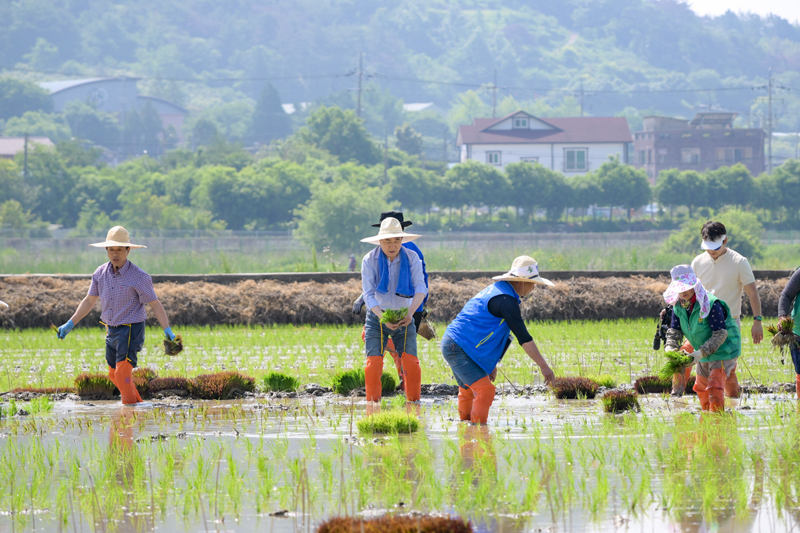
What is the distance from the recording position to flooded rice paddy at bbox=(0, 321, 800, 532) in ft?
17.0

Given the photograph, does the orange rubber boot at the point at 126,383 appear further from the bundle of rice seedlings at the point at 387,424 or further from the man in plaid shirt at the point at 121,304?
the bundle of rice seedlings at the point at 387,424

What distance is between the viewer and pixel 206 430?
7984mm

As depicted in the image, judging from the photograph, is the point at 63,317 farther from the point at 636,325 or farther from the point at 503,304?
the point at 503,304

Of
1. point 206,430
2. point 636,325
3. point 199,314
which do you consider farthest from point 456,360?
point 199,314

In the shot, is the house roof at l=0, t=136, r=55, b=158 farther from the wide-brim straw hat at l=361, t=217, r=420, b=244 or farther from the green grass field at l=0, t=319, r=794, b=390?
the wide-brim straw hat at l=361, t=217, r=420, b=244

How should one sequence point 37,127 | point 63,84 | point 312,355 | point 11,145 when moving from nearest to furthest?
1. point 312,355
2. point 11,145
3. point 37,127
4. point 63,84

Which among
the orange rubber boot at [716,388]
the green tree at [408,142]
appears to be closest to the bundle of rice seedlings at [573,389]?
the orange rubber boot at [716,388]

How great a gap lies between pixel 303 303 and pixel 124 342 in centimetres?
1009

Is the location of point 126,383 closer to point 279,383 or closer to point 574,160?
point 279,383

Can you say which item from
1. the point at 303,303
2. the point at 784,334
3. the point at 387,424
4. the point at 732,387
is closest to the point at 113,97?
the point at 303,303

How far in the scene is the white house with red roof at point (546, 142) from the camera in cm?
9775

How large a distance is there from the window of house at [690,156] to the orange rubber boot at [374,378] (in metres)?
104

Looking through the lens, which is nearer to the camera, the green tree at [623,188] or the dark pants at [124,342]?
the dark pants at [124,342]

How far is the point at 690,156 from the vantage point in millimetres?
108000
